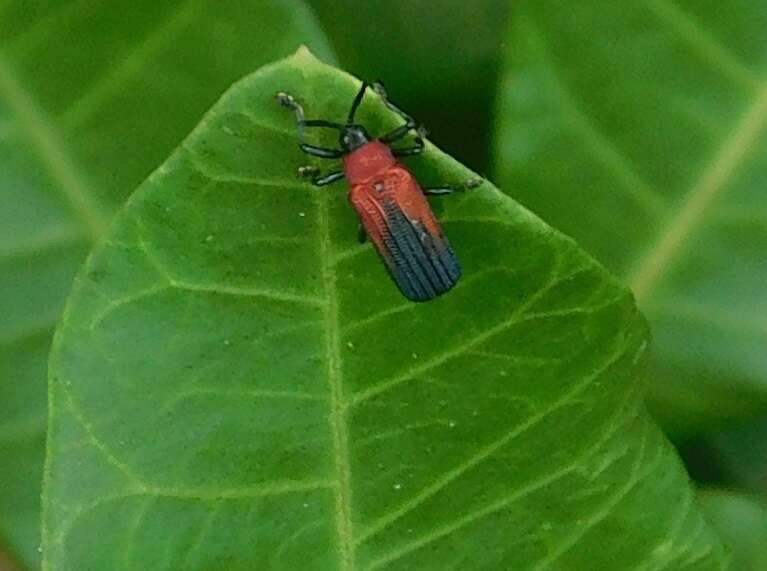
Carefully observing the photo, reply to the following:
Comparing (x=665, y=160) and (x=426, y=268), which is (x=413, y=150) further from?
(x=665, y=160)

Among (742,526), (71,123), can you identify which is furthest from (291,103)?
(742,526)

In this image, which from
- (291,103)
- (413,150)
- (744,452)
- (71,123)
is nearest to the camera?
(291,103)

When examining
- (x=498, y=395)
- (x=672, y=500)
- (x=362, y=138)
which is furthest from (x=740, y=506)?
(x=362, y=138)

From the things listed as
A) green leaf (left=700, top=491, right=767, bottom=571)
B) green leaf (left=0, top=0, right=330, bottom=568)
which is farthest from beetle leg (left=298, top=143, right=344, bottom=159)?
green leaf (left=700, top=491, right=767, bottom=571)

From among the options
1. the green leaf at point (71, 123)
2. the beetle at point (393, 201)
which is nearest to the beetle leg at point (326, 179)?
the beetle at point (393, 201)

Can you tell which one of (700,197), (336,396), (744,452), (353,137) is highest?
(353,137)

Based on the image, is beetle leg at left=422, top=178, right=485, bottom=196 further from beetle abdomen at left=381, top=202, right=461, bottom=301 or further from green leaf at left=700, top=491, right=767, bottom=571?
green leaf at left=700, top=491, right=767, bottom=571

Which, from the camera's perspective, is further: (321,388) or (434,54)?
(434,54)
